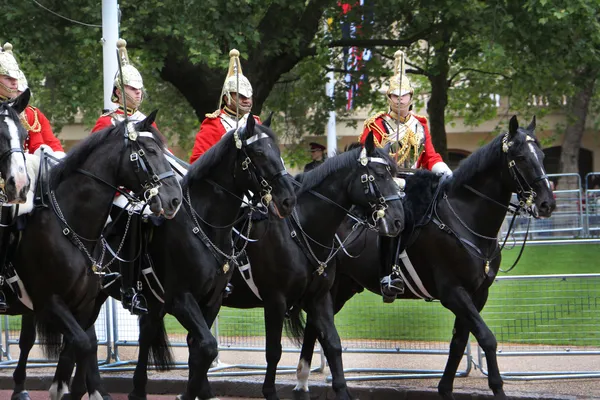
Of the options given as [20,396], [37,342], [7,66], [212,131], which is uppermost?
[7,66]

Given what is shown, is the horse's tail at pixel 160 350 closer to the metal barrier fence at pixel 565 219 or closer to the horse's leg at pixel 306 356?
the horse's leg at pixel 306 356

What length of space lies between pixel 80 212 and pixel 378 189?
2.54 meters

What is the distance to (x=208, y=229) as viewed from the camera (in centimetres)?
851

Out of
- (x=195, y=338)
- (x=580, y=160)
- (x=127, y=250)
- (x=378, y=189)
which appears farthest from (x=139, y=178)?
(x=580, y=160)

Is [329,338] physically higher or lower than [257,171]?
lower

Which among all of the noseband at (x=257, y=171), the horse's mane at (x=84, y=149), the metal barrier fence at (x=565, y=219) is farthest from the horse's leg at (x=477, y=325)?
the metal barrier fence at (x=565, y=219)

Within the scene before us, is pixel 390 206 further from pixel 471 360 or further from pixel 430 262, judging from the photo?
pixel 471 360

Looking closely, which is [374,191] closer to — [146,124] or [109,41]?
[146,124]

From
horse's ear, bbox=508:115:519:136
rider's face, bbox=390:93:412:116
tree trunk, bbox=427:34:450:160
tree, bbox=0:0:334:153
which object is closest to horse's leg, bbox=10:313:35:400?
rider's face, bbox=390:93:412:116

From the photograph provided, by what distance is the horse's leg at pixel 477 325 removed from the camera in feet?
29.5

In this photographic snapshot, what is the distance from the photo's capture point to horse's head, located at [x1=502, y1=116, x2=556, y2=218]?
9227mm

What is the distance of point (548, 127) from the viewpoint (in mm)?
36125

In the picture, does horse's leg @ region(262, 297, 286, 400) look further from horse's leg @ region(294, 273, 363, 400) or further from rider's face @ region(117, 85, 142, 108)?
rider's face @ region(117, 85, 142, 108)

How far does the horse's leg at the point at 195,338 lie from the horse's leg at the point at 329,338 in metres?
1.18
